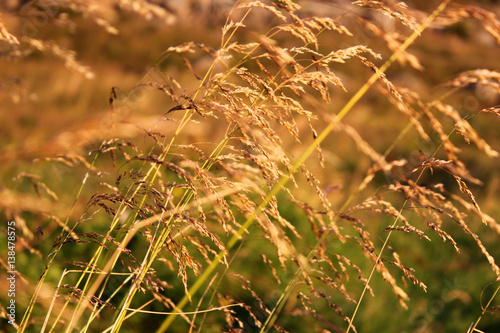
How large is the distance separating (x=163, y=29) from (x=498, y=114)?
1890 cm

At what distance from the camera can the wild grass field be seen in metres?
1.22

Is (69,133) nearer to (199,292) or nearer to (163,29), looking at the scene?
(199,292)

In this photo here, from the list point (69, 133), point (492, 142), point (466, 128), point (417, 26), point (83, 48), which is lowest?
point (83, 48)

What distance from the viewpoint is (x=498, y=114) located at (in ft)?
4.03

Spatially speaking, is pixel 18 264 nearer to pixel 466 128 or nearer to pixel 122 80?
pixel 466 128

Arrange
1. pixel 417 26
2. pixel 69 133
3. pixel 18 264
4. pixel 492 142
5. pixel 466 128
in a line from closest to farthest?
1. pixel 466 128
2. pixel 417 26
3. pixel 69 133
4. pixel 18 264
5. pixel 492 142

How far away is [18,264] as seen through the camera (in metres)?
2.65

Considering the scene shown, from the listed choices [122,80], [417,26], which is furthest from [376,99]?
[417,26]

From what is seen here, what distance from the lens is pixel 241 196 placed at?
1319 mm

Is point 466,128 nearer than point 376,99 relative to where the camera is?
Yes

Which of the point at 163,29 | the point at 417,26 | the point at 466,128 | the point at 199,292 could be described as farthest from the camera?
the point at 163,29

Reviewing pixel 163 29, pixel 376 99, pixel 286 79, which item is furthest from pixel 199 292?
pixel 163 29

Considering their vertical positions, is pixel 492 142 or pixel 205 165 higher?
pixel 205 165

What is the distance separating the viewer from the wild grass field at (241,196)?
1225mm
